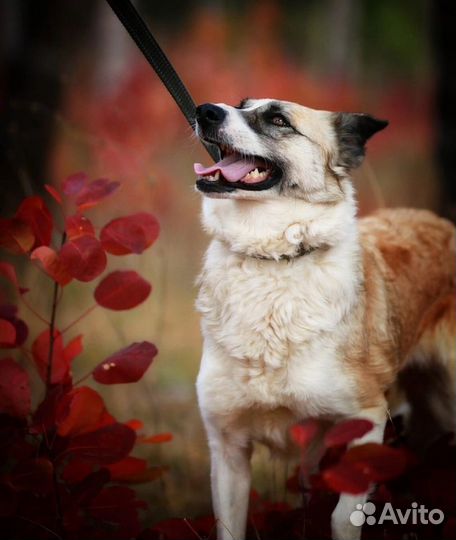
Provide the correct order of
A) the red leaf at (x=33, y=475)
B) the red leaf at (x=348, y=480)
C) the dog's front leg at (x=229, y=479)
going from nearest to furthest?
the red leaf at (x=348, y=480) < the red leaf at (x=33, y=475) < the dog's front leg at (x=229, y=479)

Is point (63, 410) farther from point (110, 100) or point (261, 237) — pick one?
point (110, 100)

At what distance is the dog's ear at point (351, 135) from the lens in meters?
3.02

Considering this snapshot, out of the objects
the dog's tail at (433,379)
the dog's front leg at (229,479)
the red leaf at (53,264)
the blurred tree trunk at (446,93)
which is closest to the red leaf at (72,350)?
the red leaf at (53,264)

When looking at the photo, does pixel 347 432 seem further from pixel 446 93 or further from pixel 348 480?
pixel 446 93

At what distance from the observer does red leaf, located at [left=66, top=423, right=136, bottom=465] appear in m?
2.44

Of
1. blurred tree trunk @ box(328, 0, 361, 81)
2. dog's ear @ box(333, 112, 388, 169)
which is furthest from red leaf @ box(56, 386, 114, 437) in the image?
blurred tree trunk @ box(328, 0, 361, 81)

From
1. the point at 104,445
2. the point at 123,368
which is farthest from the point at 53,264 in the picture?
the point at 104,445

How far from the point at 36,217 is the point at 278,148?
95 cm

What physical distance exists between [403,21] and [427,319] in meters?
10.8

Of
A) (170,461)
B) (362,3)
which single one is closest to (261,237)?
(170,461)

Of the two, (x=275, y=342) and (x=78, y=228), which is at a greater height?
(x=78, y=228)

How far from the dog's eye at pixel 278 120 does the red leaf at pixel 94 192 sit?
2.39ft

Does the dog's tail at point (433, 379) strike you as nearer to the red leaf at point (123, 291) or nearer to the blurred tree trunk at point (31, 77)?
the red leaf at point (123, 291)

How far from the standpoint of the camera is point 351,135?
304 cm
